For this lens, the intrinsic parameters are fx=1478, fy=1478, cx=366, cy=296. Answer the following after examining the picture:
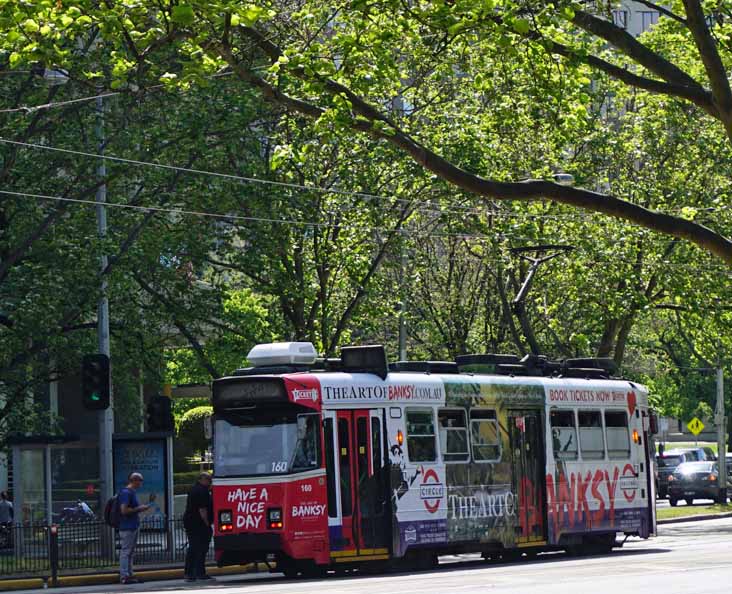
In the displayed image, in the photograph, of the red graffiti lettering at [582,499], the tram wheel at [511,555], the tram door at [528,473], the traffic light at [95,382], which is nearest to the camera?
the tram door at [528,473]

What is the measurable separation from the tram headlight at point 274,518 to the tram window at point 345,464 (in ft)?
3.38

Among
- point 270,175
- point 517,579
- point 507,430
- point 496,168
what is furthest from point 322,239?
point 517,579

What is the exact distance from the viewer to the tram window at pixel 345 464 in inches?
869

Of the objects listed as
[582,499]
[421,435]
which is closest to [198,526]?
[421,435]

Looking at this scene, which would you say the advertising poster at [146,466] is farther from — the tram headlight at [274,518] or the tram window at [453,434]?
the tram headlight at [274,518]

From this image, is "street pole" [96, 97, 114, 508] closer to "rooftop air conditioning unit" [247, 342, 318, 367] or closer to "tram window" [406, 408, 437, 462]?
"rooftop air conditioning unit" [247, 342, 318, 367]

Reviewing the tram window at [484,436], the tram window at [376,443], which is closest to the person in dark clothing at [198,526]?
the tram window at [376,443]

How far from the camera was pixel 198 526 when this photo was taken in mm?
23734

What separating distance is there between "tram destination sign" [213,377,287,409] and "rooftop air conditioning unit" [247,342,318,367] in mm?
973

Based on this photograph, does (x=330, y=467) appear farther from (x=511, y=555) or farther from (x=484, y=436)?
(x=511, y=555)

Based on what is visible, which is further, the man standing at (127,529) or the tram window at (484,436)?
the tram window at (484,436)

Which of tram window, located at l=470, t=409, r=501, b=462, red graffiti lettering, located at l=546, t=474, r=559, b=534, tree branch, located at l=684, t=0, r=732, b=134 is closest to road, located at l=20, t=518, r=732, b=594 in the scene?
red graffiti lettering, located at l=546, t=474, r=559, b=534

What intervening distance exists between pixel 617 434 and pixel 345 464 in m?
8.09

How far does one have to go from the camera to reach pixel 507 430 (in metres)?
25.5
